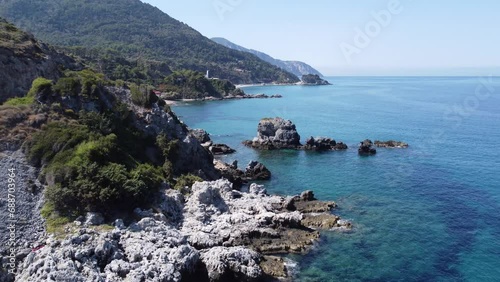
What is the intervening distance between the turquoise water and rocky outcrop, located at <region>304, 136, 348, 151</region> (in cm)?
263

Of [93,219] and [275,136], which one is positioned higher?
[93,219]

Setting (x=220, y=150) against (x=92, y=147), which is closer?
(x=92, y=147)

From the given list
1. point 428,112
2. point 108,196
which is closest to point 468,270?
point 108,196

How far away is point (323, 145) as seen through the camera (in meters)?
82.0

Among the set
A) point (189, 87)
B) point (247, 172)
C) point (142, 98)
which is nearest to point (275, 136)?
point (247, 172)

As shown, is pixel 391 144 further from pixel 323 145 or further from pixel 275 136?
pixel 275 136

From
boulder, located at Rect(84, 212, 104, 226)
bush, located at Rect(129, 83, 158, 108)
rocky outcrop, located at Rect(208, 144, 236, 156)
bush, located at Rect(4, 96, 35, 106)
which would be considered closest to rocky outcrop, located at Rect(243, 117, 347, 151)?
rocky outcrop, located at Rect(208, 144, 236, 156)

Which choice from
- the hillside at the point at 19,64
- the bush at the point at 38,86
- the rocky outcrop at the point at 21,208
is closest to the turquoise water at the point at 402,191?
the rocky outcrop at the point at 21,208

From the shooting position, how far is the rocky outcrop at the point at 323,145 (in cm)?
8189

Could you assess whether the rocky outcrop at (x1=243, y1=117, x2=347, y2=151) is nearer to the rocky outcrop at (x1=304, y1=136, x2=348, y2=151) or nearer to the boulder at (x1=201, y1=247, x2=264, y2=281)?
the rocky outcrop at (x1=304, y1=136, x2=348, y2=151)

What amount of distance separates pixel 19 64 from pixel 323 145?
53494 millimetres

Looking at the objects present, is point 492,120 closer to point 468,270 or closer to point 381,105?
point 381,105

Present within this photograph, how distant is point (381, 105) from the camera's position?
527 feet

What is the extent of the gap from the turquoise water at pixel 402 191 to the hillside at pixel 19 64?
3259 cm
